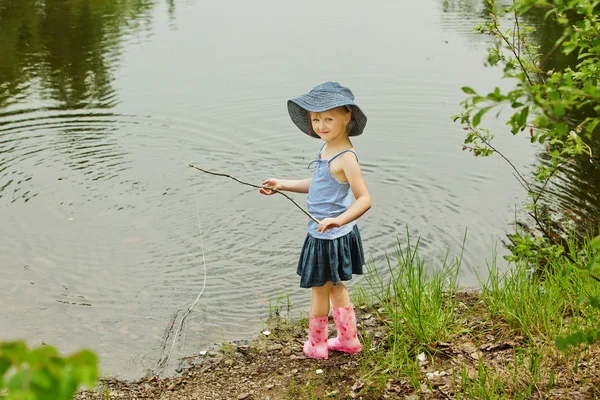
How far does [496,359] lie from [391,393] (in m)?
0.58

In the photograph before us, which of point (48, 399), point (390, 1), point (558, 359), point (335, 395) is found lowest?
point (390, 1)

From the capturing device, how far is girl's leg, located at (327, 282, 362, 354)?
419cm

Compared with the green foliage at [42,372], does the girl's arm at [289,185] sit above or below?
below

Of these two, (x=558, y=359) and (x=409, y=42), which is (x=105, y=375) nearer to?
(x=558, y=359)

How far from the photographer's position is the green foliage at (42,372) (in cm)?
98

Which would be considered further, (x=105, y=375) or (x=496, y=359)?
(x=105, y=375)

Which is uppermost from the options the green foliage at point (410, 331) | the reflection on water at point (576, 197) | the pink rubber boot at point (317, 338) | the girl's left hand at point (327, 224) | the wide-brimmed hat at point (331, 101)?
the wide-brimmed hat at point (331, 101)

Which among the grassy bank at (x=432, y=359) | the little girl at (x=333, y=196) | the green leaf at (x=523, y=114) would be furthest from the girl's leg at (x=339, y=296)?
the green leaf at (x=523, y=114)

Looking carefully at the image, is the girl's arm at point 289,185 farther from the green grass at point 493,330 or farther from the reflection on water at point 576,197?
the reflection on water at point 576,197

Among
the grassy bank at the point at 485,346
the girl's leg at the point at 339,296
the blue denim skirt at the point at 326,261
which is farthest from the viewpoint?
the girl's leg at the point at 339,296

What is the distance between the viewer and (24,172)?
25.3ft

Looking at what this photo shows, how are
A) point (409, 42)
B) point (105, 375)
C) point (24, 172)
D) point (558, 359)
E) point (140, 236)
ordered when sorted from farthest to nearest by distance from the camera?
point (409, 42) → point (24, 172) → point (140, 236) → point (105, 375) → point (558, 359)

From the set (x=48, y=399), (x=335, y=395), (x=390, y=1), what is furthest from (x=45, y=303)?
(x=390, y=1)

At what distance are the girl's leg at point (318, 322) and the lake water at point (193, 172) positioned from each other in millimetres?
774
